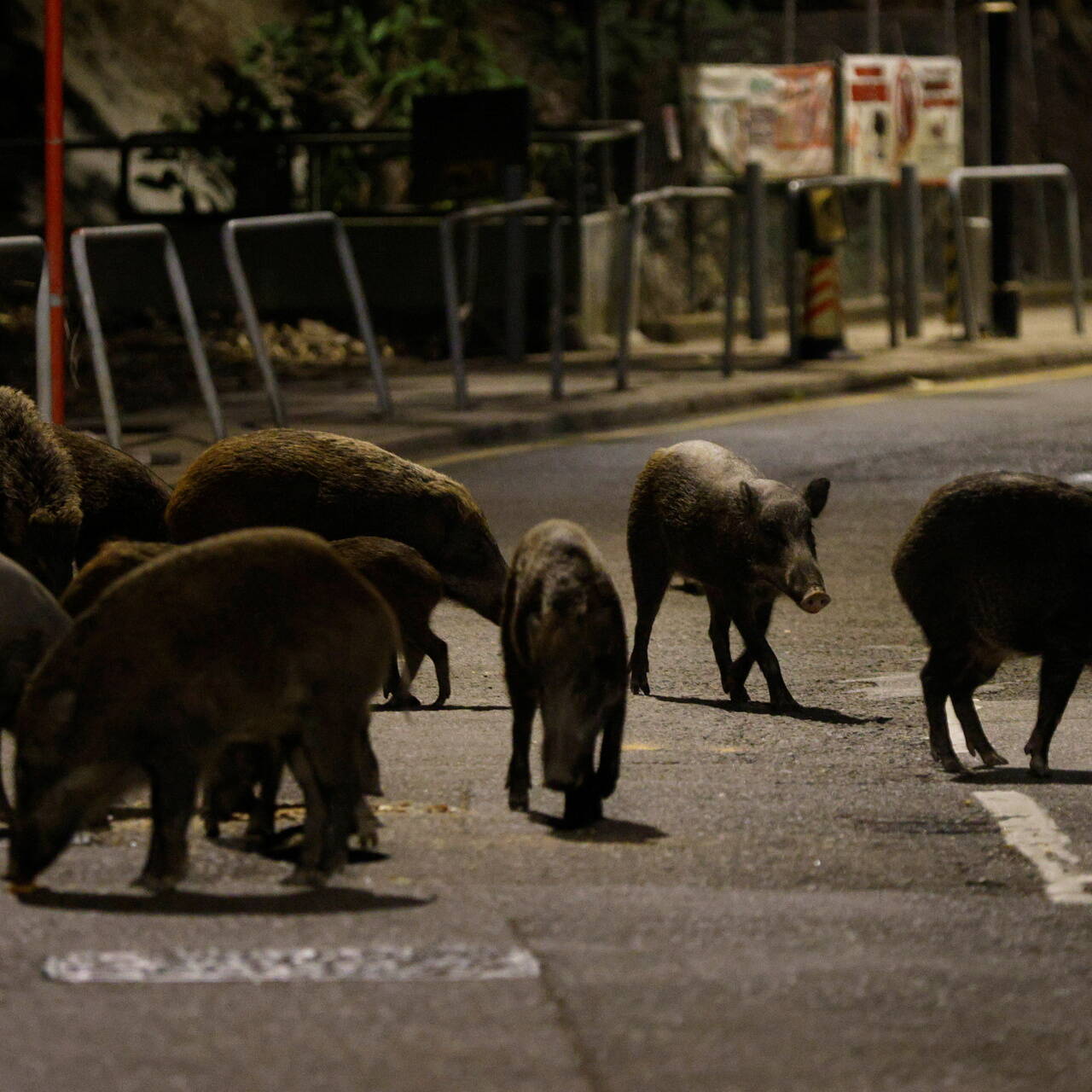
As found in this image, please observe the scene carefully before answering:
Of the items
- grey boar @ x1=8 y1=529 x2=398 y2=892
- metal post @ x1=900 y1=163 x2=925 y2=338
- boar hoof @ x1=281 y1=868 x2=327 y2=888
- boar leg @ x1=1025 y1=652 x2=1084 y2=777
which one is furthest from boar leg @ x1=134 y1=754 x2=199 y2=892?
metal post @ x1=900 y1=163 x2=925 y2=338

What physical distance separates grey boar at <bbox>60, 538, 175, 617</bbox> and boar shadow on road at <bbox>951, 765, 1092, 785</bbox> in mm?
2236

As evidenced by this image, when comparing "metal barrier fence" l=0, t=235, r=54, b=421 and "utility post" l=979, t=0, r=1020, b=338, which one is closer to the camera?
"metal barrier fence" l=0, t=235, r=54, b=421

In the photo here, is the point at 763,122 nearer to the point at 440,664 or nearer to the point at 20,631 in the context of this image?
the point at 440,664

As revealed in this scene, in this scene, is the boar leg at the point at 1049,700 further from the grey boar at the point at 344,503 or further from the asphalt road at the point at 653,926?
the grey boar at the point at 344,503

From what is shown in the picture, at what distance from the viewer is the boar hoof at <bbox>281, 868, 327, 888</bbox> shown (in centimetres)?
511

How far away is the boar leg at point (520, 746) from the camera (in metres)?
5.88

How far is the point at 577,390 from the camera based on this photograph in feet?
52.9

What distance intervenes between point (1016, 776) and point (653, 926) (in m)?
1.89

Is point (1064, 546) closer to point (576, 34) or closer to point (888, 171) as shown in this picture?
point (888, 171)

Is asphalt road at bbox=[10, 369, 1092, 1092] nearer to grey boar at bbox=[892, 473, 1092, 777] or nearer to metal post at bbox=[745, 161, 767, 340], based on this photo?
grey boar at bbox=[892, 473, 1092, 777]

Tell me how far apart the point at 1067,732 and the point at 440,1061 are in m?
3.46

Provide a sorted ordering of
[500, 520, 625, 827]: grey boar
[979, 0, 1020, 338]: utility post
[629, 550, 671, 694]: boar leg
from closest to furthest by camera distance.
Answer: [500, 520, 625, 827]: grey boar → [629, 550, 671, 694]: boar leg → [979, 0, 1020, 338]: utility post

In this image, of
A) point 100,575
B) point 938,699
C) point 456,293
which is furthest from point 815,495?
point 456,293

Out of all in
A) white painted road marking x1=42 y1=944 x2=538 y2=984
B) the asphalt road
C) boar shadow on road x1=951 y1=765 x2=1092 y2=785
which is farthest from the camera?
boar shadow on road x1=951 y1=765 x2=1092 y2=785
